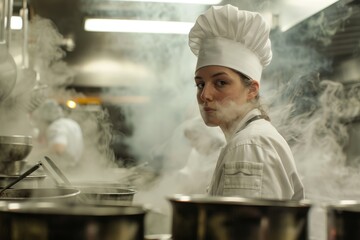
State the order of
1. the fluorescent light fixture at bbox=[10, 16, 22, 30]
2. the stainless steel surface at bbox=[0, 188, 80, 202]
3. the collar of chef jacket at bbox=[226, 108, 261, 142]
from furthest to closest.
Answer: the fluorescent light fixture at bbox=[10, 16, 22, 30], the collar of chef jacket at bbox=[226, 108, 261, 142], the stainless steel surface at bbox=[0, 188, 80, 202]

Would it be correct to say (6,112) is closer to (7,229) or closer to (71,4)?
(71,4)

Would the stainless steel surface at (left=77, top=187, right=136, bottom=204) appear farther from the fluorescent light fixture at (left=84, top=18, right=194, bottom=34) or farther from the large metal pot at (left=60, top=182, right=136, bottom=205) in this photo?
the fluorescent light fixture at (left=84, top=18, right=194, bottom=34)

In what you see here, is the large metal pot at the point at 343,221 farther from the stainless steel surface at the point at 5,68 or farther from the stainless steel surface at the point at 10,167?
the stainless steel surface at the point at 5,68

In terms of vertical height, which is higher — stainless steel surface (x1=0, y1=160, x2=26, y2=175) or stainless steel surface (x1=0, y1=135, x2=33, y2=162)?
stainless steel surface (x1=0, y1=135, x2=33, y2=162)

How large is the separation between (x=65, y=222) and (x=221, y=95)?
56.4 inches

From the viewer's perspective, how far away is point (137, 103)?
5.99 m

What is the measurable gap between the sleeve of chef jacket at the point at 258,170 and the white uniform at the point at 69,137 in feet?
10.1

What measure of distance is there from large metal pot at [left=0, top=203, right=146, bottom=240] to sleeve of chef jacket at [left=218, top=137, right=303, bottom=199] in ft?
3.17

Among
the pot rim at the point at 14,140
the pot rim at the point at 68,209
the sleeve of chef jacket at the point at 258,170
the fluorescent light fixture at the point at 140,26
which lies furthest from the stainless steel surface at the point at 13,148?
the fluorescent light fixture at the point at 140,26

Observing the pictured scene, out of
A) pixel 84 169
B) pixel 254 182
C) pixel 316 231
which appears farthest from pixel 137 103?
pixel 254 182

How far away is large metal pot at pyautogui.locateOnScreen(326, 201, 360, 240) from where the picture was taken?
0.86 metres

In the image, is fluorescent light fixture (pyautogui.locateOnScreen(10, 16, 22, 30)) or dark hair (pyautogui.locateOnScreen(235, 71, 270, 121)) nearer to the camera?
dark hair (pyautogui.locateOnScreen(235, 71, 270, 121))

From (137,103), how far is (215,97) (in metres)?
3.95

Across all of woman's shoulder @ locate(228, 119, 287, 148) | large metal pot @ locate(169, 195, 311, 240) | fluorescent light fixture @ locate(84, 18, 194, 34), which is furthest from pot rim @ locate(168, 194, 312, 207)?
fluorescent light fixture @ locate(84, 18, 194, 34)
